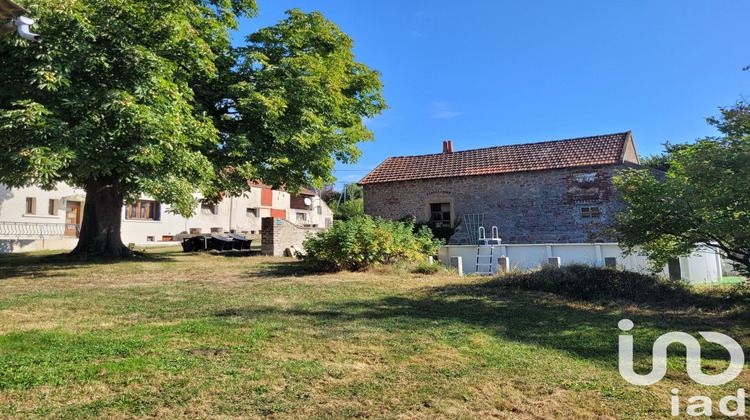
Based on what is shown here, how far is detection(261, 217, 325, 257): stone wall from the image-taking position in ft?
53.5

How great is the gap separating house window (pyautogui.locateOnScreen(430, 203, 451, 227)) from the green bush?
8.72 metres

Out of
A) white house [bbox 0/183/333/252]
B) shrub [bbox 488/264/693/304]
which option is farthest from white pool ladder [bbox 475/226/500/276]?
white house [bbox 0/183/333/252]

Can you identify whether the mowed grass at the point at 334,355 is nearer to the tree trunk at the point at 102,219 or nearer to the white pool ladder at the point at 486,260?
→ the white pool ladder at the point at 486,260

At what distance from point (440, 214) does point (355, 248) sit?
1036 centimetres

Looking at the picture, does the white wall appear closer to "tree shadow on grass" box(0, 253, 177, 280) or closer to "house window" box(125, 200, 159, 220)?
"tree shadow on grass" box(0, 253, 177, 280)

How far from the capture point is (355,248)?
34.9 ft

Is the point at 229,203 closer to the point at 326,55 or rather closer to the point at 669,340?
the point at 326,55

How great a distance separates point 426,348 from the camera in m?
4.14

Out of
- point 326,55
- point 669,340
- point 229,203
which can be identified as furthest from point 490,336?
point 229,203

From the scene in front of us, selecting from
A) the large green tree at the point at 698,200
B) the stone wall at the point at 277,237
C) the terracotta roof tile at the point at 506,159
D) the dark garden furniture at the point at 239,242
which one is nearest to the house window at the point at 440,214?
the terracotta roof tile at the point at 506,159

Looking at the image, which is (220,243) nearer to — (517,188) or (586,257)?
(517,188)

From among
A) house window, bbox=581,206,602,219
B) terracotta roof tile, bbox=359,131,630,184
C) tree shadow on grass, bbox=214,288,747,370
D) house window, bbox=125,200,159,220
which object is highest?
terracotta roof tile, bbox=359,131,630,184

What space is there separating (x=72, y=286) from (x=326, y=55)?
10630 millimetres

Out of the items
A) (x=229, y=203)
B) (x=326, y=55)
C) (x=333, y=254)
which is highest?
(x=326, y=55)
